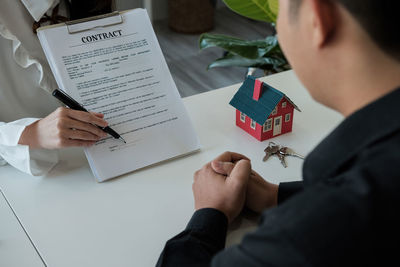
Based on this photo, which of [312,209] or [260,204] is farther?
[260,204]

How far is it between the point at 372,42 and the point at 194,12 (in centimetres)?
325

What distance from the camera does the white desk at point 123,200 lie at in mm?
857

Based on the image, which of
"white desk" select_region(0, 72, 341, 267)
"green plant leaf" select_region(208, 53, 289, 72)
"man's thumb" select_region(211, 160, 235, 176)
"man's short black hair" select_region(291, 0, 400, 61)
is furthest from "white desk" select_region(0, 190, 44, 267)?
"green plant leaf" select_region(208, 53, 289, 72)

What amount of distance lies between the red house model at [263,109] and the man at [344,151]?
0.44 meters

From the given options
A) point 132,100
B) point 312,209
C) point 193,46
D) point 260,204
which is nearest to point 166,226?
point 260,204

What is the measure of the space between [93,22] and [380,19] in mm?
691

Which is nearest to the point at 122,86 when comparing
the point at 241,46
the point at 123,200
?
the point at 123,200

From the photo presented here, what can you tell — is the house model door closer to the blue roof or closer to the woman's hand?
the blue roof

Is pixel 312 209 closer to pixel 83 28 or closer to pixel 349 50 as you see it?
pixel 349 50

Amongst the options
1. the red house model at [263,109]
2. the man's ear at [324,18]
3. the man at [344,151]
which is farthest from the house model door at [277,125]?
the man's ear at [324,18]

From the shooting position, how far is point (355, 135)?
0.60 meters

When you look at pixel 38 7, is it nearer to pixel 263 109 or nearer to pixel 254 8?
pixel 263 109

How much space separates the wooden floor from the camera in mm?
3139

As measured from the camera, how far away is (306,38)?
609 mm
